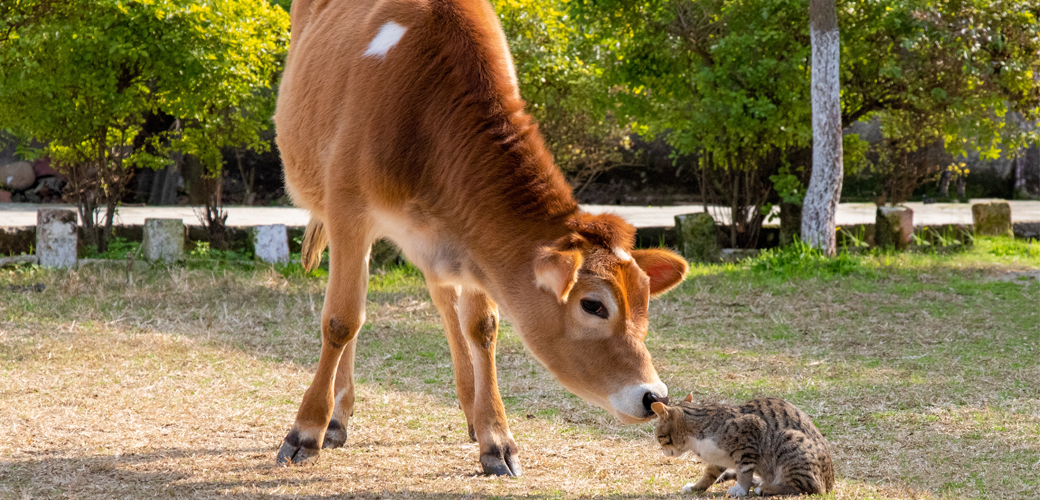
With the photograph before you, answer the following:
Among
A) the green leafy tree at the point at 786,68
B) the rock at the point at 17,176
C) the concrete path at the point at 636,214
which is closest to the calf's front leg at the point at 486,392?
the green leafy tree at the point at 786,68

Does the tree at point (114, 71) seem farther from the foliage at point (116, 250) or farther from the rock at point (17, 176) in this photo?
the rock at point (17, 176)

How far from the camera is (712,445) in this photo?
3662 mm

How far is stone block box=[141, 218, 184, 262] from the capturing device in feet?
32.6

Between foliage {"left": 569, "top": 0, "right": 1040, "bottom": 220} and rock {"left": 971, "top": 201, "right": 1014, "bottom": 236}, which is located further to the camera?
rock {"left": 971, "top": 201, "right": 1014, "bottom": 236}

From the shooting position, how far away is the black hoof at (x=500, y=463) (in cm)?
403

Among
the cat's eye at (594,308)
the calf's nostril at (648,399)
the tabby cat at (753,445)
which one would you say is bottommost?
the tabby cat at (753,445)

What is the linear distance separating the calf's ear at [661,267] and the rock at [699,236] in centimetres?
799

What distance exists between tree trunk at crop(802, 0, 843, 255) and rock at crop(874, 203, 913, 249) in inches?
56.5

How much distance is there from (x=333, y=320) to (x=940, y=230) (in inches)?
412

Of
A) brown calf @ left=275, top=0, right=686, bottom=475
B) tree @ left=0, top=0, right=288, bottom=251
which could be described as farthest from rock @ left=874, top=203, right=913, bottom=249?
brown calf @ left=275, top=0, right=686, bottom=475

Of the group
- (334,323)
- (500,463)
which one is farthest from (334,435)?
(500,463)

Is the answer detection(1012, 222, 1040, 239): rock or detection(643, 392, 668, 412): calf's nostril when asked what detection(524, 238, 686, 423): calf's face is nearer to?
detection(643, 392, 668, 412): calf's nostril

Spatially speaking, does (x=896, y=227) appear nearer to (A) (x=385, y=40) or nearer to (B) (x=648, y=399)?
(A) (x=385, y=40)

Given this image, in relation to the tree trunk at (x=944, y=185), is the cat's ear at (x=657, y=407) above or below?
below
